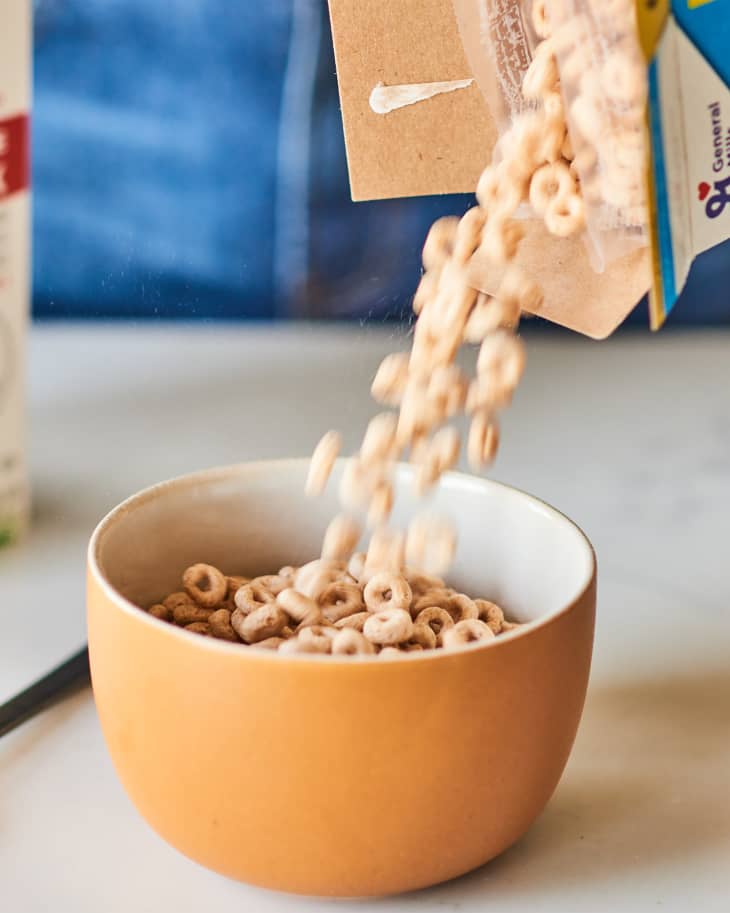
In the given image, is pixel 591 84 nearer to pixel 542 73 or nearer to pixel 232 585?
pixel 542 73

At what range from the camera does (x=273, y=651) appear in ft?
1.34

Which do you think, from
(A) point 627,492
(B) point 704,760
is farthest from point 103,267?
(B) point 704,760

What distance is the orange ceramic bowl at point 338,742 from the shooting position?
41 centimetres

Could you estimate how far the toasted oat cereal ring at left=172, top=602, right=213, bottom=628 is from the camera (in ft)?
1.65

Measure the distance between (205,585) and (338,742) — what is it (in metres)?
0.13

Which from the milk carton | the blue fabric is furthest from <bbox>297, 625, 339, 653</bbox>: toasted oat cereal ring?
Result: the blue fabric

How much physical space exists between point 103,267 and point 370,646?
27.5 inches

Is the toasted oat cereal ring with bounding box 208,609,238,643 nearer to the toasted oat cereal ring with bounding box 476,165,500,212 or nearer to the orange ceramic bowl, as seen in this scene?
the orange ceramic bowl

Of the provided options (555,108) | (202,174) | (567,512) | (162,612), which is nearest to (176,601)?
(162,612)

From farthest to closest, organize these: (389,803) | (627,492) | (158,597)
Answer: (627,492) → (158,597) → (389,803)

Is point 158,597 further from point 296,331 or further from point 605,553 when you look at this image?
point 296,331

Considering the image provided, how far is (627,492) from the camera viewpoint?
82 centimetres

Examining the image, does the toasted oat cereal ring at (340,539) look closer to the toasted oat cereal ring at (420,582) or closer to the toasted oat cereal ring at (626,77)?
the toasted oat cereal ring at (420,582)

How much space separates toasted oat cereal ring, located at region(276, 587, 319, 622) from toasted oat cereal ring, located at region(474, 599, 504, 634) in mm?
62
